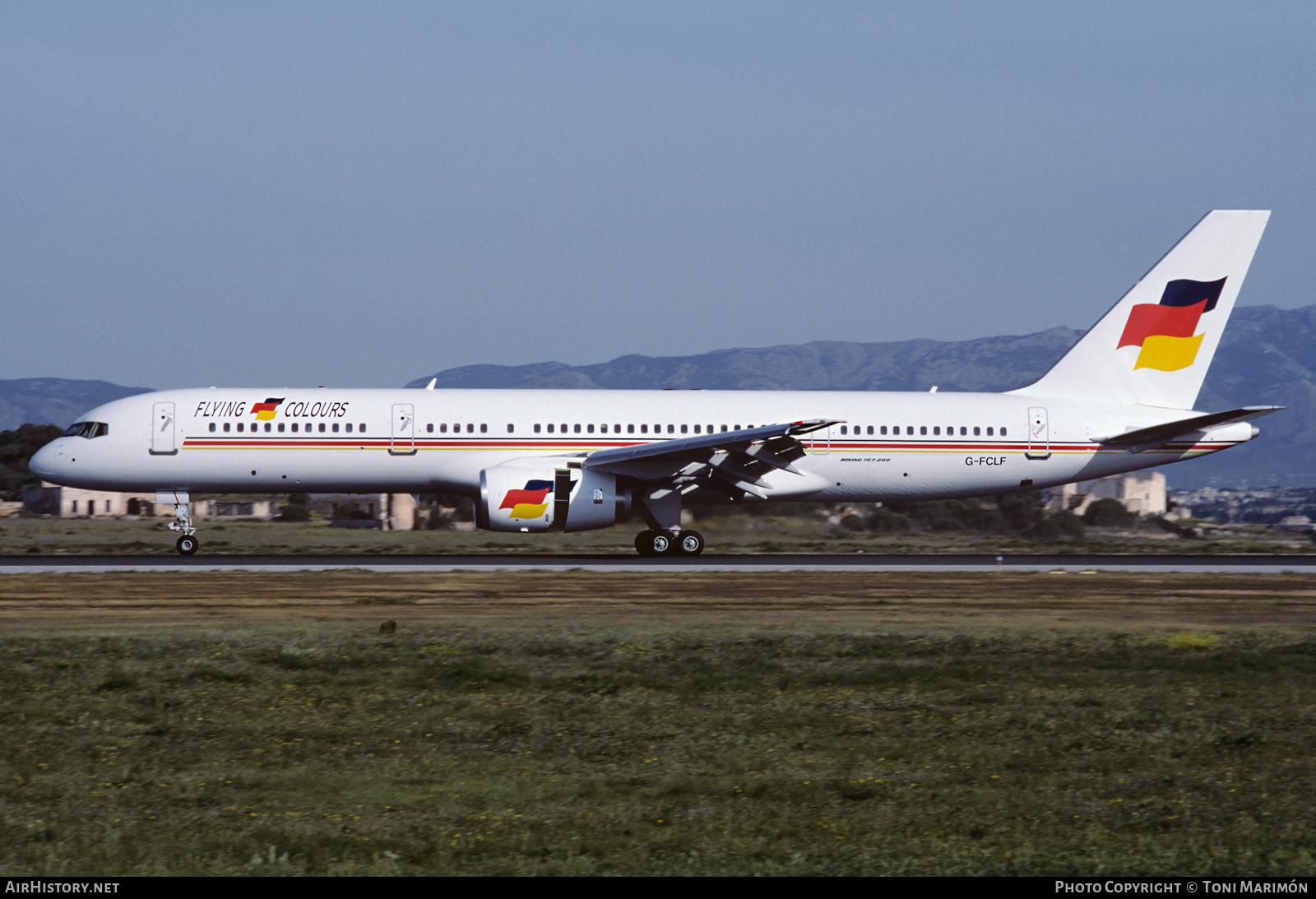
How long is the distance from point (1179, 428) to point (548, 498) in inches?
637

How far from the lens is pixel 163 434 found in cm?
3175

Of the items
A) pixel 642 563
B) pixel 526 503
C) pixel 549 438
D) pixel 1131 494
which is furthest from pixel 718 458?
pixel 1131 494

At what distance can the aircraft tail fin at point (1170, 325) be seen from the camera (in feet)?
116

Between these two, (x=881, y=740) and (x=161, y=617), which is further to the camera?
(x=161, y=617)

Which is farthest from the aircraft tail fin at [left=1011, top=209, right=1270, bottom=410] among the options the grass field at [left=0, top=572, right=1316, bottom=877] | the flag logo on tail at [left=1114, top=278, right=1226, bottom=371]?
the grass field at [left=0, top=572, right=1316, bottom=877]

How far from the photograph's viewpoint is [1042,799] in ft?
31.3

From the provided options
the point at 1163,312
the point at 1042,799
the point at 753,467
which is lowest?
the point at 1042,799

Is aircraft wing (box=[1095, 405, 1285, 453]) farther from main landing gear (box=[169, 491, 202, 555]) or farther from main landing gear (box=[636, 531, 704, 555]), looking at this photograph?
main landing gear (box=[169, 491, 202, 555])

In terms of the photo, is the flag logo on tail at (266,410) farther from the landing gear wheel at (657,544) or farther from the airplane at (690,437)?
the landing gear wheel at (657,544)

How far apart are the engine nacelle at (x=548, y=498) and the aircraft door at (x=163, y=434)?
298 inches

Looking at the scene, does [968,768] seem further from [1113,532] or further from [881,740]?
[1113,532]

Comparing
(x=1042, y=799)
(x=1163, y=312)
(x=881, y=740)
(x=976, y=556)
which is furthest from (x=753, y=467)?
(x=1042, y=799)

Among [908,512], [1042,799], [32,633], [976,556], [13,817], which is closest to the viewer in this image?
[13,817]

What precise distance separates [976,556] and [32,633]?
24.3m
